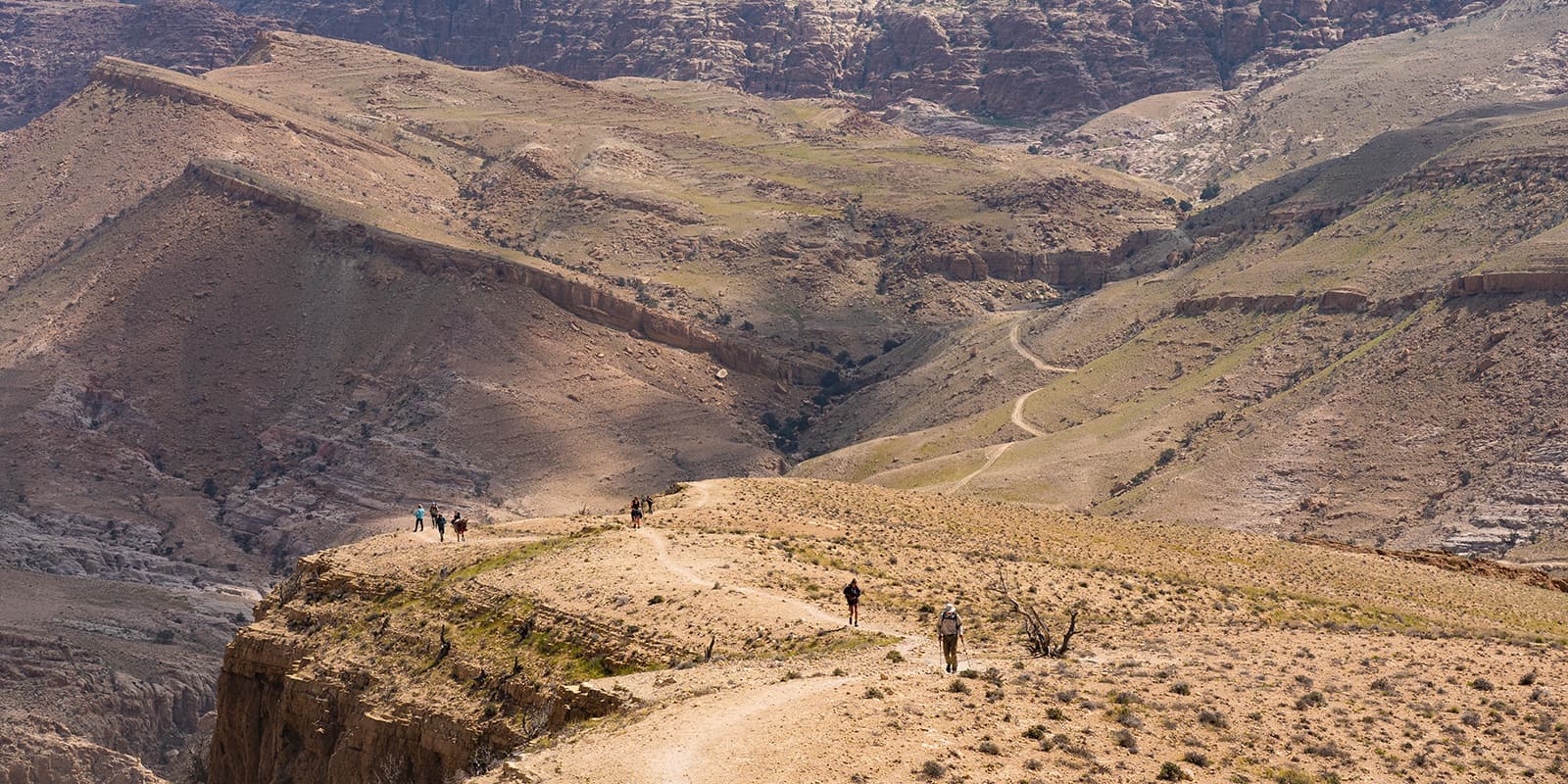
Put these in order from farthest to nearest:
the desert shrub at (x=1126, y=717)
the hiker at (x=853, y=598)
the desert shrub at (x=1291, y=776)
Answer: the hiker at (x=853, y=598)
the desert shrub at (x=1126, y=717)
the desert shrub at (x=1291, y=776)

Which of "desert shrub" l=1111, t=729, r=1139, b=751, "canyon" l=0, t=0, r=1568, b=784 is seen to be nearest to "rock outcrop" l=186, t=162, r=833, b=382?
"canyon" l=0, t=0, r=1568, b=784

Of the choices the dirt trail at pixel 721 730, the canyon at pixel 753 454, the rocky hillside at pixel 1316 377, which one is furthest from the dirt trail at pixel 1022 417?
the dirt trail at pixel 721 730

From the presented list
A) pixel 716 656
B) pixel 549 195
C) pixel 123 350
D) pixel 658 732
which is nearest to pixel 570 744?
pixel 658 732

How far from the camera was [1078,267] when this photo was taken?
173 meters

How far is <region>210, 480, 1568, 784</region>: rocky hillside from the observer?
31.4 meters

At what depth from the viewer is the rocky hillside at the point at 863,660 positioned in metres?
31.4

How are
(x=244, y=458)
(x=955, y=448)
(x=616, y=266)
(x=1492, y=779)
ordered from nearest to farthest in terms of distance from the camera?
(x=1492, y=779) < (x=955, y=448) < (x=244, y=458) < (x=616, y=266)

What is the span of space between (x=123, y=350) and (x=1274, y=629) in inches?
4427

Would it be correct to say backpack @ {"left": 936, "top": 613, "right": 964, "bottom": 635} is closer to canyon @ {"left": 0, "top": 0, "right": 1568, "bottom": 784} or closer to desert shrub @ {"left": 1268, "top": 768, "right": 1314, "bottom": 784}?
canyon @ {"left": 0, "top": 0, "right": 1568, "bottom": 784}

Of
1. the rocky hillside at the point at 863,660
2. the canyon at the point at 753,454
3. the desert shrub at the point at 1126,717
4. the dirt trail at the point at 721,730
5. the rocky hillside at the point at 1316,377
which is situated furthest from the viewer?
the rocky hillside at the point at 1316,377

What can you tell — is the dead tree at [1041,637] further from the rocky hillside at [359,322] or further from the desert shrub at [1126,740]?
the rocky hillside at [359,322]

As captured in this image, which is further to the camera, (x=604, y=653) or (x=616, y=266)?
(x=616, y=266)

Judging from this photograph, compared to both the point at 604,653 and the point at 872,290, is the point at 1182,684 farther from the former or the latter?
the point at 872,290

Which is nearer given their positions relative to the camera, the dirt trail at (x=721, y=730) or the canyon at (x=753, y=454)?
the dirt trail at (x=721, y=730)
